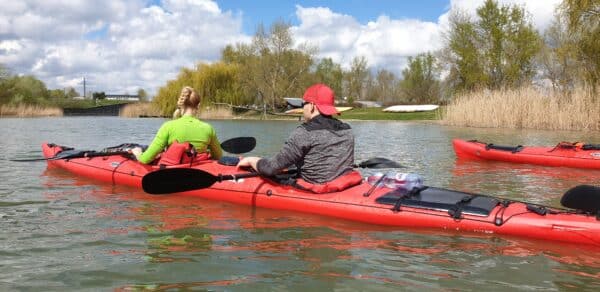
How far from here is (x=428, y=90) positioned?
5072cm

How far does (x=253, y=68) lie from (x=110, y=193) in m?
33.1

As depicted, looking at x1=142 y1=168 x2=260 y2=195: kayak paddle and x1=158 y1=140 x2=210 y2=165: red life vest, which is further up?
x1=158 y1=140 x2=210 y2=165: red life vest

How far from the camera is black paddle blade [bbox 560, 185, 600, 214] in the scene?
13.4 ft

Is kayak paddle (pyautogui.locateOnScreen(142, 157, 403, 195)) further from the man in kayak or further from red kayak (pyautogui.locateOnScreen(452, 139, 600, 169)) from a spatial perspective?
red kayak (pyautogui.locateOnScreen(452, 139, 600, 169))

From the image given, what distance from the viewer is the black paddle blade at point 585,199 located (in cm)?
407

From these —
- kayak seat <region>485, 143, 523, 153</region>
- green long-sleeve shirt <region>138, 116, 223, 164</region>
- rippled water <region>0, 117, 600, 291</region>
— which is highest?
green long-sleeve shirt <region>138, 116, 223, 164</region>

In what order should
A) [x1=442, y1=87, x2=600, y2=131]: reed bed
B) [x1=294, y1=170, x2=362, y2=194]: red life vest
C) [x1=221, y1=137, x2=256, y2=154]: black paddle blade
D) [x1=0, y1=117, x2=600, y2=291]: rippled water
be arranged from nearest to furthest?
1. [x1=0, y1=117, x2=600, y2=291]: rippled water
2. [x1=294, y1=170, x2=362, y2=194]: red life vest
3. [x1=221, y1=137, x2=256, y2=154]: black paddle blade
4. [x1=442, y1=87, x2=600, y2=131]: reed bed

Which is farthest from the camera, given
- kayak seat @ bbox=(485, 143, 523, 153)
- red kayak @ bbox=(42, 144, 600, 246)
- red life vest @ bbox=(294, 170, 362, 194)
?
kayak seat @ bbox=(485, 143, 523, 153)

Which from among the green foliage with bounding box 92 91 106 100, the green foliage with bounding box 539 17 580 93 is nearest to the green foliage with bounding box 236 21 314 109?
the green foliage with bounding box 539 17 580 93

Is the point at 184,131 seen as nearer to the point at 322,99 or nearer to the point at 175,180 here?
the point at 175,180

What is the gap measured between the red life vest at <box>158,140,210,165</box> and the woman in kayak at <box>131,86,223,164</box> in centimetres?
7

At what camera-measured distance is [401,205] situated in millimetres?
4773

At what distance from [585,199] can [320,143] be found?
7.19ft

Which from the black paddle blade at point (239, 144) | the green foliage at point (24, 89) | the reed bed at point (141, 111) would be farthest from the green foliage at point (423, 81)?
the black paddle blade at point (239, 144)
